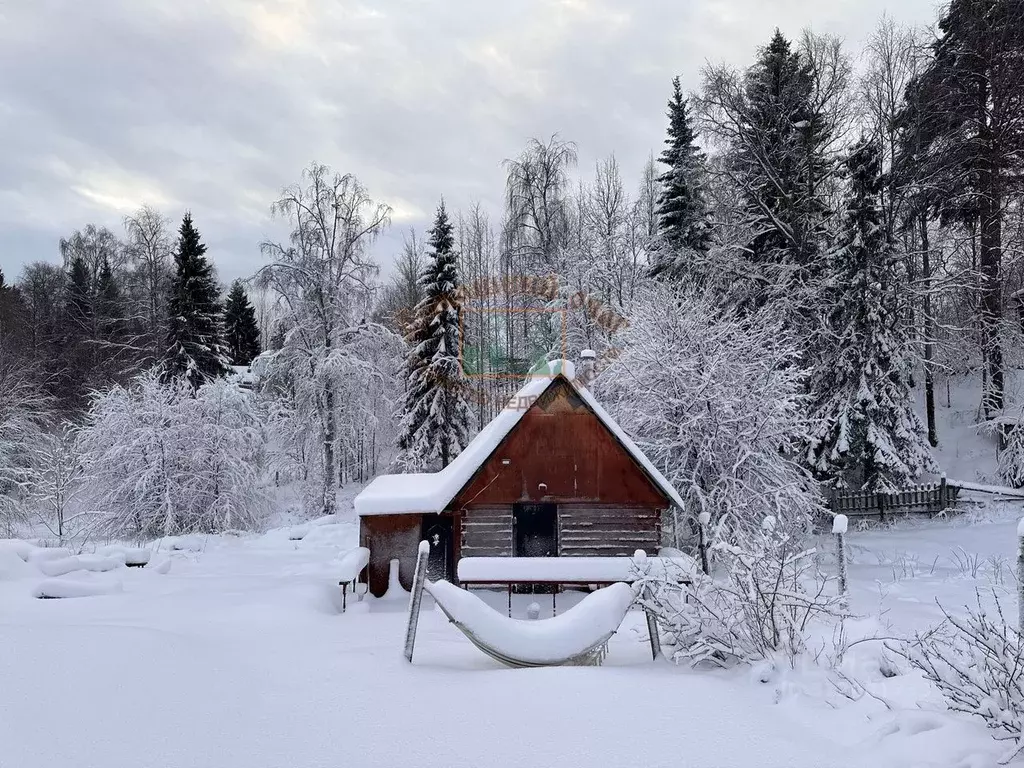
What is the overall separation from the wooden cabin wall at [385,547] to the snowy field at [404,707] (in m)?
6.22

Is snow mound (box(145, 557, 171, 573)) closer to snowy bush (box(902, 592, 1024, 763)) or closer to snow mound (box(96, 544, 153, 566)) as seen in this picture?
snow mound (box(96, 544, 153, 566))

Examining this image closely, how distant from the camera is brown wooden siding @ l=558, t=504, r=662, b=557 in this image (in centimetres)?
1405

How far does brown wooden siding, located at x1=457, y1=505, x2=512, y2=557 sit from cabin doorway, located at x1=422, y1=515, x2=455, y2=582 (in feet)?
1.64

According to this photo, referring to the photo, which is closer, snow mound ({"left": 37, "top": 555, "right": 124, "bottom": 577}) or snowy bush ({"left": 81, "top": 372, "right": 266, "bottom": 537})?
snow mound ({"left": 37, "top": 555, "right": 124, "bottom": 577})

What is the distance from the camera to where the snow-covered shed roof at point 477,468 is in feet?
43.5

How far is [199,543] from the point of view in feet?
57.4

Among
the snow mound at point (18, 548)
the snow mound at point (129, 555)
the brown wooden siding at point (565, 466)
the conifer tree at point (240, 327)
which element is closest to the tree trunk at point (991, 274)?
the brown wooden siding at point (565, 466)

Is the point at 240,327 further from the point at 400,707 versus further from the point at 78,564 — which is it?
the point at 400,707

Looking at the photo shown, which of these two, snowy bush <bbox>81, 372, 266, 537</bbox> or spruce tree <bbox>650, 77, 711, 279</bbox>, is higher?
spruce tree <bbox>650, 77, 711, 279</bbox>

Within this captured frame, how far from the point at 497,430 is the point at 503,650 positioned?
823 centimetres

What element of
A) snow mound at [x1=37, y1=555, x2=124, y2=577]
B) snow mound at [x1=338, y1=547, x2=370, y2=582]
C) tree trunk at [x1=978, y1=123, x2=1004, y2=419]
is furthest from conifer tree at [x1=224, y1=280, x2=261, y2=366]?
tree trunk at [x1=978, y1=123, x2=1004, y2=419]

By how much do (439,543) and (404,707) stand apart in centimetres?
1014

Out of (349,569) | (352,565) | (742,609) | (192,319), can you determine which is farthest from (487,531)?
(192,319)

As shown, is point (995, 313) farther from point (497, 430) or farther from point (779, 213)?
point (497, 430)
